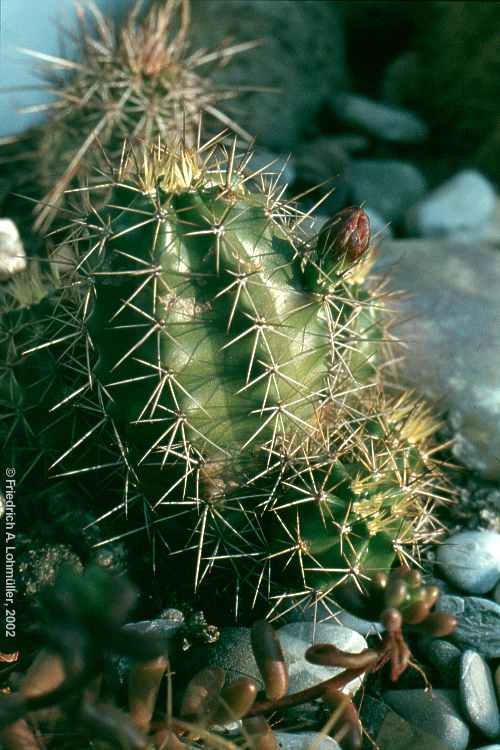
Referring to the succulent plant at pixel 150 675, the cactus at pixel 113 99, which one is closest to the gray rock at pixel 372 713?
the succulent plant at pixel 150 675

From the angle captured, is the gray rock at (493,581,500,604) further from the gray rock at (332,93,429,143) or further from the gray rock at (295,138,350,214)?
the gray rock at (332,93,429,143)

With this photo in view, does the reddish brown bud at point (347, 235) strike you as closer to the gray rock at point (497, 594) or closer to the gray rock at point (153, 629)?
the gray rock at point (153, 629)

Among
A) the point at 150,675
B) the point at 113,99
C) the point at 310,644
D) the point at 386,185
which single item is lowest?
the point at 310,644

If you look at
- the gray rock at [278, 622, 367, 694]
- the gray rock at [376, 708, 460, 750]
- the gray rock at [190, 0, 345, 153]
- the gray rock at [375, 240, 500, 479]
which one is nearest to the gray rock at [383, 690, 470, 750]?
the gray rock at [376, 708, 460, 750]

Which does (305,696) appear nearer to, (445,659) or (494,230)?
(445,659)

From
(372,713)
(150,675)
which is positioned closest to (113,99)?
(150,675)

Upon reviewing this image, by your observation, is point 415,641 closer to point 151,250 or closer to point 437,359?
point 437,359
